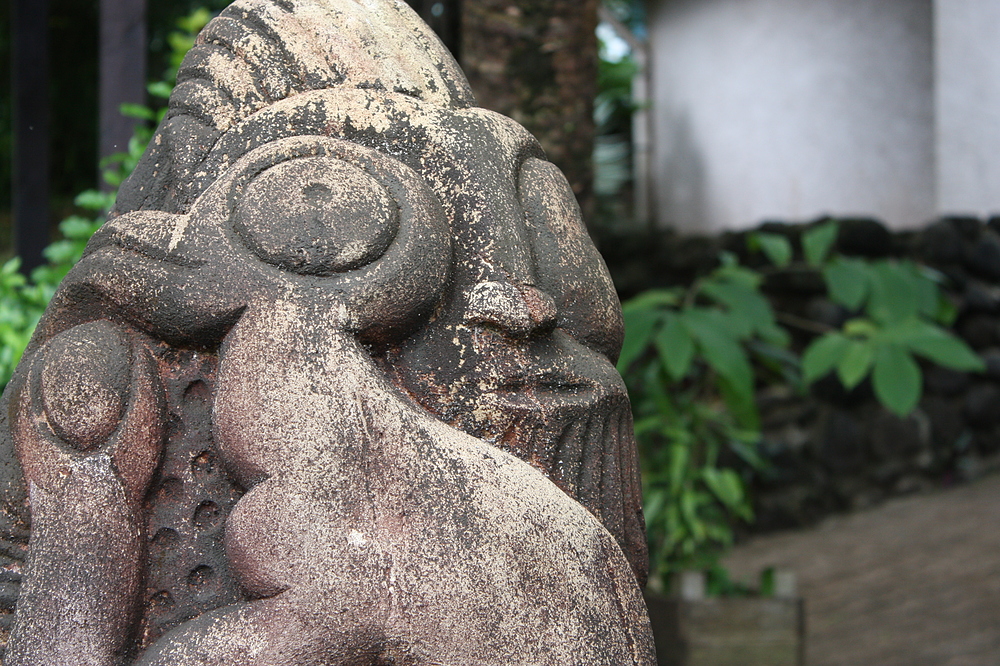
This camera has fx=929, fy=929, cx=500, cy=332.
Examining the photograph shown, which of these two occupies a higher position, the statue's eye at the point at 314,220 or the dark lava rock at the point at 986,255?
the statue's eye at the point at 314,220

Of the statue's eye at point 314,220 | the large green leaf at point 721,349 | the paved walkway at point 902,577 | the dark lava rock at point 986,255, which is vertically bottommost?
the paved walkway at point 902,577

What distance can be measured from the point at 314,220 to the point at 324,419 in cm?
23

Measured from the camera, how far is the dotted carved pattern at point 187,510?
1.03 m

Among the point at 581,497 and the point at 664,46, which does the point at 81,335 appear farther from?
the point at 664,46

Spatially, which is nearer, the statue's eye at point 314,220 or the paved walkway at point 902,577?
the statue's eye at point 314,220

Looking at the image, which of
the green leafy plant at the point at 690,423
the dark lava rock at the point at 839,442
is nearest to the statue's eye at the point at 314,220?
the green leafy plant at the point at 690,423

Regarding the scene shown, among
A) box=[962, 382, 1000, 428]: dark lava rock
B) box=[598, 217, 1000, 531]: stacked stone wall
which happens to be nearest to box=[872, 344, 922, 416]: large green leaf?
box=[598, 217, 1000, 531]: stacked stone wall

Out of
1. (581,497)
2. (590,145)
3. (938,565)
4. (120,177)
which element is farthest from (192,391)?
(938,565)

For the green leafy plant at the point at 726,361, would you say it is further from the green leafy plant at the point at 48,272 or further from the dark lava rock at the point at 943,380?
the dark lava rock at the point at 943,380

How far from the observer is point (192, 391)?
1.08 meters

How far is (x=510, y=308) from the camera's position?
1.08m

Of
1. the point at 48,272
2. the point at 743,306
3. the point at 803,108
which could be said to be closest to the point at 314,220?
the point at 48,272

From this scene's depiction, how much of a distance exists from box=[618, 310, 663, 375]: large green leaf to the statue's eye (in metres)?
1.24

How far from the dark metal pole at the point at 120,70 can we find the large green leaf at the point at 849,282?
6.33ft
